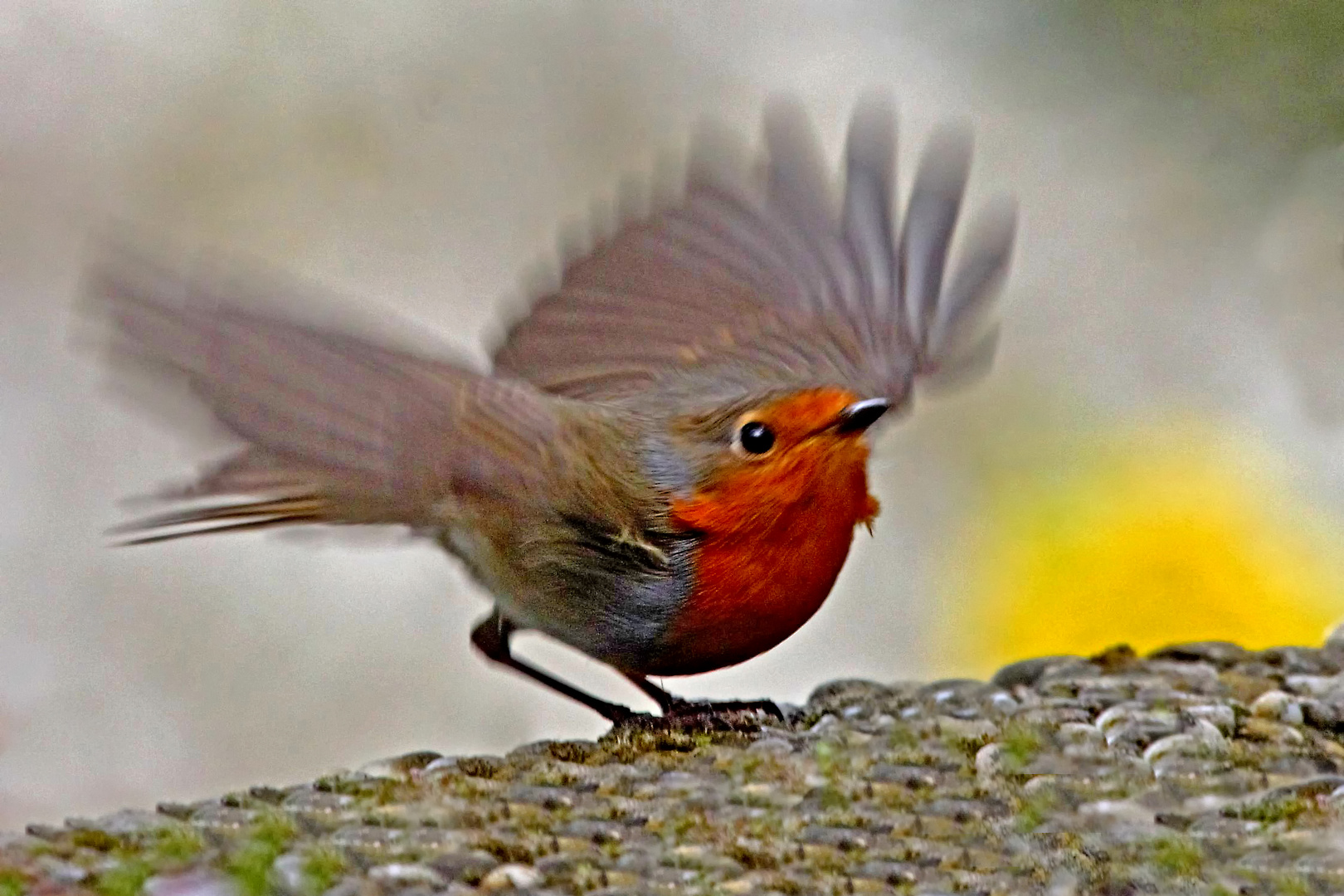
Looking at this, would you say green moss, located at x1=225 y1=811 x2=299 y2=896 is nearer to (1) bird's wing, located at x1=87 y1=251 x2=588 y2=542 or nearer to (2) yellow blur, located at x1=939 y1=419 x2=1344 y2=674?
(1) bird's wing, located at x1=87 y1=251 x2=588 y2=542

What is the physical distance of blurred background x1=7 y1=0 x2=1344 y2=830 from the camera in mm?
5770

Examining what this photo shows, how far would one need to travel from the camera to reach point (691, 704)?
3.76 meters

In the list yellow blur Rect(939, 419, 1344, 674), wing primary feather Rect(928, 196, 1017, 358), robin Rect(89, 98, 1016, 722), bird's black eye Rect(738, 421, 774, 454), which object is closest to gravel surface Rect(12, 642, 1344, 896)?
robin Rect(89, 98, 1016, 722)

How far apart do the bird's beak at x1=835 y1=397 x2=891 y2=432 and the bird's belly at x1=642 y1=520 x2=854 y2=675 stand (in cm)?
19

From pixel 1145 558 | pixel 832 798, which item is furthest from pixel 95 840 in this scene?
pixel 1145 558

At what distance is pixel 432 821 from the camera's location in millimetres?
2525

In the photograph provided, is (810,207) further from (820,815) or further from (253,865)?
(253,865)

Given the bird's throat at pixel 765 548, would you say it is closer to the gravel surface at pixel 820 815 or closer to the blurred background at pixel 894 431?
the gravel surface at pixel 820 815

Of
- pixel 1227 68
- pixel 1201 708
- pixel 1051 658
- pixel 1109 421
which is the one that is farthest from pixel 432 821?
pixel 1227 68

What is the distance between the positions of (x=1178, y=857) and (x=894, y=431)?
10.00 ft

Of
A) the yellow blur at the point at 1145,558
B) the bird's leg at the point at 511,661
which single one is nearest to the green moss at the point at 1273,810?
the bird's leg at the point at 511,661

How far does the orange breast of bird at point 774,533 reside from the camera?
3395 mm

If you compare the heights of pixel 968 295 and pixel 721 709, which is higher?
pixel 968 295

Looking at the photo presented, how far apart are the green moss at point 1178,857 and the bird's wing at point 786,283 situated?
67.5 inches
